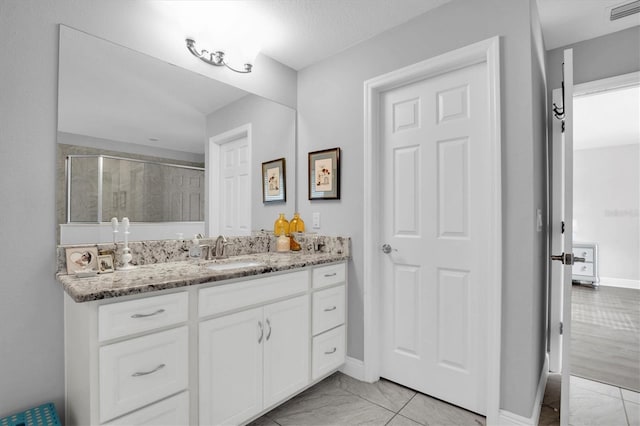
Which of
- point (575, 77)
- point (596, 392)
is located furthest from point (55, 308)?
point (575, 77)

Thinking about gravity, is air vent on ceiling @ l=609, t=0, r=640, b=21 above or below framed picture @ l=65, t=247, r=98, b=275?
above

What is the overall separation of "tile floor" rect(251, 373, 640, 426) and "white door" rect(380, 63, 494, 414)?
0.12m

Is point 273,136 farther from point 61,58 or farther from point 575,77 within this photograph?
point 575,77

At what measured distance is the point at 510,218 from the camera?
171 cm

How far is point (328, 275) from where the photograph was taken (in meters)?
2.19

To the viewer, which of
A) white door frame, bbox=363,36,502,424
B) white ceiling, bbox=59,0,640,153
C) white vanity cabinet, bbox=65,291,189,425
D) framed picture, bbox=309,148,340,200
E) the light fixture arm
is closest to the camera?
white vanity cabinet, bbox=65,291,189,425

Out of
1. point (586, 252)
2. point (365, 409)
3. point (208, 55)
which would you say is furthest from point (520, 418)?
point (586, 252)

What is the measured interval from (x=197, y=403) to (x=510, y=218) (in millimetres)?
1862

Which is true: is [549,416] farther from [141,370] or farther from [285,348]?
[141,370]

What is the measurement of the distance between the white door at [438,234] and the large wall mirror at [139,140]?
45.3 inches

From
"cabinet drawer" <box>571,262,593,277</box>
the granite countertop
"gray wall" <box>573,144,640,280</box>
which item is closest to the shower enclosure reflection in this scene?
the granite countertop

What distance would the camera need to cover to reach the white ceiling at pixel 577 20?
6.17ft

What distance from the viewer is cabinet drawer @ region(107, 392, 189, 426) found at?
123 cm

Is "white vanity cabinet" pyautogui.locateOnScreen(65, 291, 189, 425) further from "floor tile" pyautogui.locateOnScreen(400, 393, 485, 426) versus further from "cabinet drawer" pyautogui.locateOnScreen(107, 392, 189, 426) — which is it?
"floor tile" pyautogui.locateOnScreen(400, 393, 485, 426)
